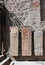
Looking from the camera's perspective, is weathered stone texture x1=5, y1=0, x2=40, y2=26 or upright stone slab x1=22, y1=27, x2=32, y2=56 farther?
weathered stone texture x1=5, y1=0, x2=40, y2=26

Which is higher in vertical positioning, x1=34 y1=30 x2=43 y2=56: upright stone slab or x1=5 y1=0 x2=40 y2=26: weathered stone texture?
x1=5 y1=0 x2=40 y2=26: weathered stone texture

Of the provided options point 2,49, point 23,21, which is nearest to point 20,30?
point 23,21

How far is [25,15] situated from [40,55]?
975 millimetres

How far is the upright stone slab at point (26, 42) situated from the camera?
457 centimetres

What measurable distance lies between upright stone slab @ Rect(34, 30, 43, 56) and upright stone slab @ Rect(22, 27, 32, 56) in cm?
14

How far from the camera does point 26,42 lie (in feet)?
15.0

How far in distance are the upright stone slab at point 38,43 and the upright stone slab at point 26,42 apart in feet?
0.45

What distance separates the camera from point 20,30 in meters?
4.69

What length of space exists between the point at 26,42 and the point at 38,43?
0.88 feet

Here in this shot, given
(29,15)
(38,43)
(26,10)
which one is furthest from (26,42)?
(26,10)

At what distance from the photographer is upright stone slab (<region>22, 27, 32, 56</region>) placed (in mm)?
4574

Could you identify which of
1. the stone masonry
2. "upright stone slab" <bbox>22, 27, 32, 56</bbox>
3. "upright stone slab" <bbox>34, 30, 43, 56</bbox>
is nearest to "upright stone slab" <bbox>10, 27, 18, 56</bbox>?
"upright stone slab" <bbox>22, 27, 32, 56</bbox>

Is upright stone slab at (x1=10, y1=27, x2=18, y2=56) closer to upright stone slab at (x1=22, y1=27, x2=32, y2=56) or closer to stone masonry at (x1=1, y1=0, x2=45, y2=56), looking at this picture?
upright stone slab at (x1=22, y1=27, x2=32, y2=56)

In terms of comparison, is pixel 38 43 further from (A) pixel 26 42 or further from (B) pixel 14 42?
(B) pixel 14 42
